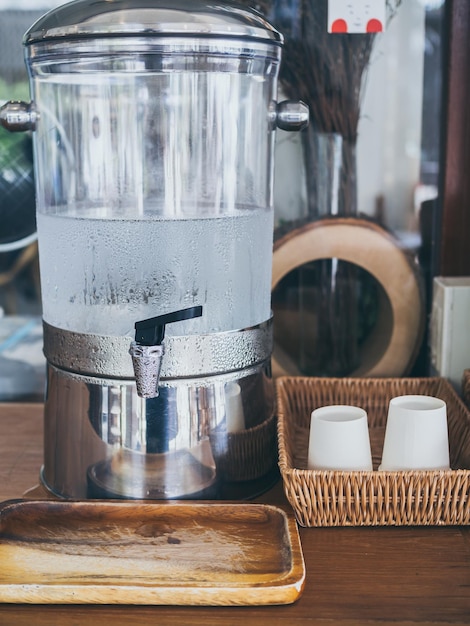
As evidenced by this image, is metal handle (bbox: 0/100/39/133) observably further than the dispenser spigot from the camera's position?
Yes

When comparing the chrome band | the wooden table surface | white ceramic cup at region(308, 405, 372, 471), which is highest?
the chrome band

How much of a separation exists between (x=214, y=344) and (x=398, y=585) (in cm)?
36

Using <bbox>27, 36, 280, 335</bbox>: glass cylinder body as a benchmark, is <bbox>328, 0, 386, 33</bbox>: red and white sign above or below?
above

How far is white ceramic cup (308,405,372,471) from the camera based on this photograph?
0.99 m

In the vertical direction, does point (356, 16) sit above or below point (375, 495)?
above

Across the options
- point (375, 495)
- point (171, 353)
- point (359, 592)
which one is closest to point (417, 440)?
point (375, 495)

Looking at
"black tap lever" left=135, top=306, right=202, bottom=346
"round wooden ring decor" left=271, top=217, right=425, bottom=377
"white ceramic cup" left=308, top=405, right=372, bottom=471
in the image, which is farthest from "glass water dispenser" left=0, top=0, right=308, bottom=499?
"round wooden ring decor" left=271, top=217, right=425, bottom=377

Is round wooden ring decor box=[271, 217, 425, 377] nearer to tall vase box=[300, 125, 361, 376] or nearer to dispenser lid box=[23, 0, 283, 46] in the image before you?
tall vase box=[300, 125, 361, 376]

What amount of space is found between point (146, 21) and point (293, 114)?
23 cm

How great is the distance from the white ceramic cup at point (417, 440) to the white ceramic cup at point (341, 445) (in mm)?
36

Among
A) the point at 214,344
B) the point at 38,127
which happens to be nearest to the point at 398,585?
the point at 214,344

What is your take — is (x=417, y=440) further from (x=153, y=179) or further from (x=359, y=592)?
(x=153, y=179)

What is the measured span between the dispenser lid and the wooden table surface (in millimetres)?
599

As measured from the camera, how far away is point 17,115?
1040 millimetres
